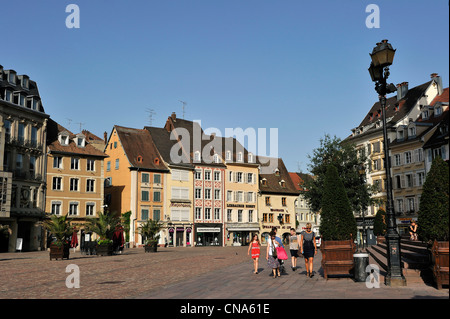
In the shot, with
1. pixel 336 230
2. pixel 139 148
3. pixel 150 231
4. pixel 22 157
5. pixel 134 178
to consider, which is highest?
pixel 139 148

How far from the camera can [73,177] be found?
52625mm

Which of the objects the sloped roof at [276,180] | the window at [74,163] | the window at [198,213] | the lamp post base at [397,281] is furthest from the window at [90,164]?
the lamp post base at [397,281]

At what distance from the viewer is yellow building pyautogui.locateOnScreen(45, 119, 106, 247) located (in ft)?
167

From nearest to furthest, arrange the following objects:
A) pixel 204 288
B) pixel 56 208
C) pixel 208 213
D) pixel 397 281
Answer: pixel 397 281 → pixel 204 288 → pixel 56 208 → pixel 208 213

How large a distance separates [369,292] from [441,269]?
67.0 inches

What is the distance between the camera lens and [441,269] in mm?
11242

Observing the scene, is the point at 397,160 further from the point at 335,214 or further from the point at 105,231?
the point at 335,214

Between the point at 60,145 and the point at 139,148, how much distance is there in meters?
12.3

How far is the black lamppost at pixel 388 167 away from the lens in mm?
12359

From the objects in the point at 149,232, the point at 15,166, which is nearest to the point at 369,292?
the point at 149,232

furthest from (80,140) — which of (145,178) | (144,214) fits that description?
(144,214)

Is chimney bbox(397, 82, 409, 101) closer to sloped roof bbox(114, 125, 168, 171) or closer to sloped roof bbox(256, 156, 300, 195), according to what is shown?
sloped roof bbox(256, 156, 300, 195)

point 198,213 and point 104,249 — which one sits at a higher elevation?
point 198,213
